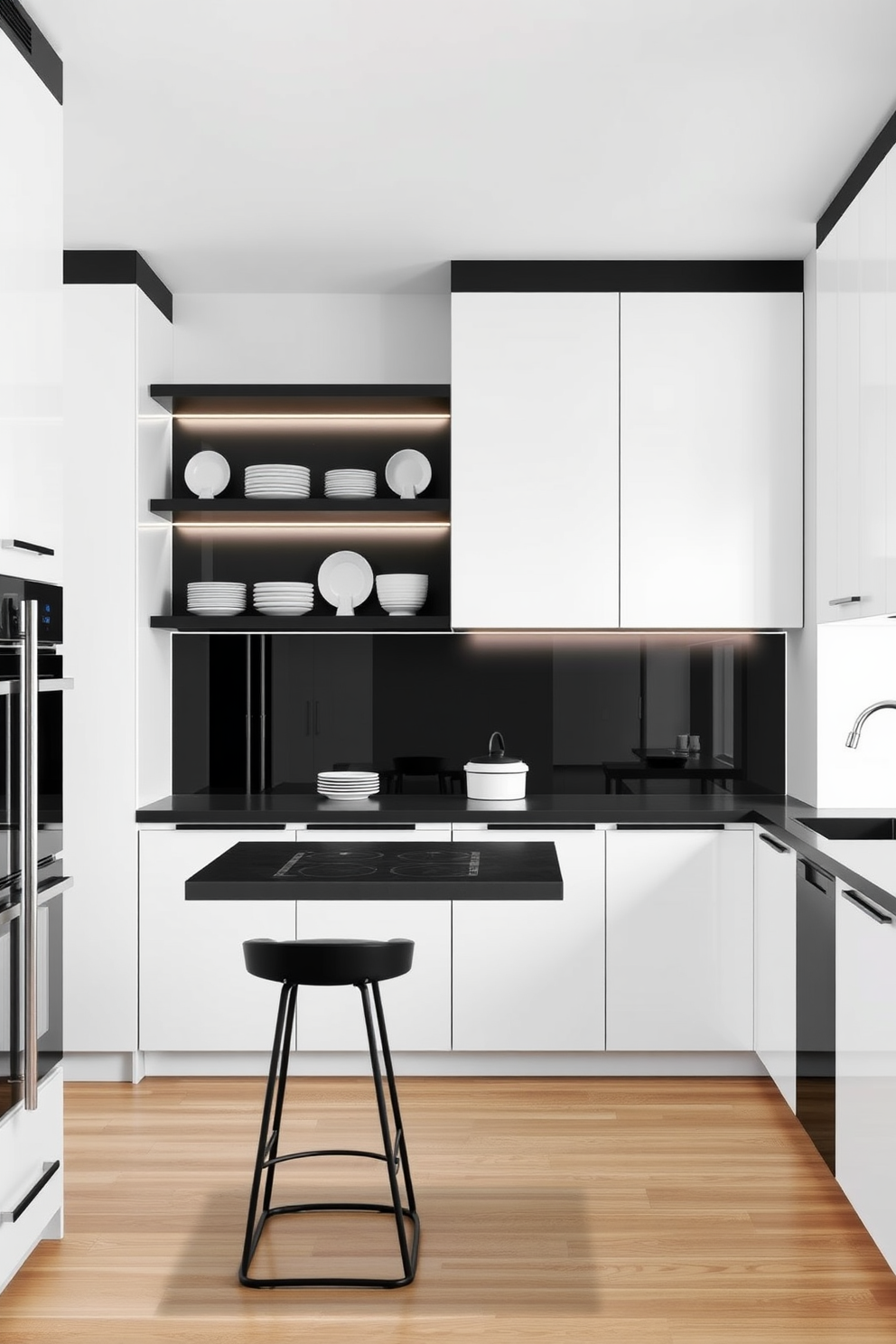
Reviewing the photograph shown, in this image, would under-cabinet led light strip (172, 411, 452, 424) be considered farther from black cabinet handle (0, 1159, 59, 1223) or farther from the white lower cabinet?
black cabinet handle (0, 1159, 59, 1223)

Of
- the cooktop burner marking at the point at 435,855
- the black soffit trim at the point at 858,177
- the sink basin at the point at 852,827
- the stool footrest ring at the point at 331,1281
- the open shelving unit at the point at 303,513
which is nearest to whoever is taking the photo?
the stool footrest ring at the point at 331,1281

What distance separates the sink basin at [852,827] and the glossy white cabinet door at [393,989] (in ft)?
3.99

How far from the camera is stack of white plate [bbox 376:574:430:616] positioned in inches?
168

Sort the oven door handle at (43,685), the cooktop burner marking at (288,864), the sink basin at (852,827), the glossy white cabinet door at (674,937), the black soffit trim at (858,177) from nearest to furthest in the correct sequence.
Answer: the oven door handle at (43,685), the cooktop burner marking at (288,864), the black soffit trim at (858,177), the sink basin at (852,827), the glossy white cabinet door at (674,937)

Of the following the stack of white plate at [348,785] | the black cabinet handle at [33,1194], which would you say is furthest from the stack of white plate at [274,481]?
the black cabinet handle at [33,1194]

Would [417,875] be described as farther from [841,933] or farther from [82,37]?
[82,37]

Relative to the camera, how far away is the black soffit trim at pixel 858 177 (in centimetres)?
307

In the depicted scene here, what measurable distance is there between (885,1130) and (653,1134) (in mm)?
1162

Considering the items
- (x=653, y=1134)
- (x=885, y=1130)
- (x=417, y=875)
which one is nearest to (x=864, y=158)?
(x=417, y=875)

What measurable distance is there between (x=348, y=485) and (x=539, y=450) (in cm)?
71

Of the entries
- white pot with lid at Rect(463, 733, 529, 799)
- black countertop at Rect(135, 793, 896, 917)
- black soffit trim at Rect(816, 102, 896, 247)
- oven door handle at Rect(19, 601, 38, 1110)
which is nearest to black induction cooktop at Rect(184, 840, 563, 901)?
oven door handle at Rect(19, 601, 38, 1110)

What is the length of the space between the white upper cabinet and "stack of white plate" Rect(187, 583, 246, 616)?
208 centimetres

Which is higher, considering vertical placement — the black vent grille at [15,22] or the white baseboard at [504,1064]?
the black vent grille at [15,22]

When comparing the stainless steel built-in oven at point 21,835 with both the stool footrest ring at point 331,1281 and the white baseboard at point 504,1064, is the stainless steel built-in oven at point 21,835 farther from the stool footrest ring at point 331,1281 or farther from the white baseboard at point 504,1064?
the white baseboard at point 504,1064
